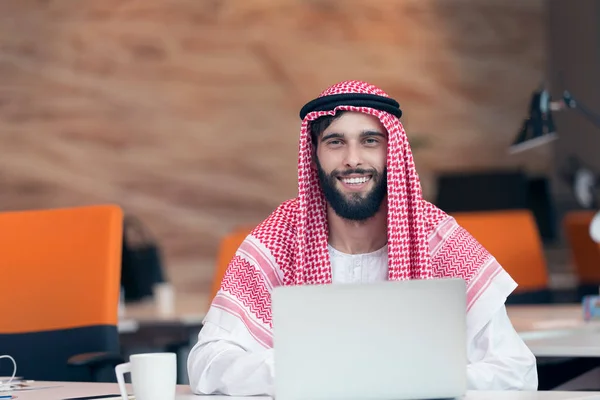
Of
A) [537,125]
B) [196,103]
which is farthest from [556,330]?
[196,103]

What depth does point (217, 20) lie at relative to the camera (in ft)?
26.7

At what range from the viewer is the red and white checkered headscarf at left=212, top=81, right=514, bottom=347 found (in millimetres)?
2477

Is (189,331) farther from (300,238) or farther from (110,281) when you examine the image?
(300,238)

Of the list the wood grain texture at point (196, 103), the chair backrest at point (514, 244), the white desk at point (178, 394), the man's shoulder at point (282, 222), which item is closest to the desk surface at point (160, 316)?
the chair backrest at point (514, 244)

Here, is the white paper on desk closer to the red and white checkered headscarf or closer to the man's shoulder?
the red and white checkered headscarf

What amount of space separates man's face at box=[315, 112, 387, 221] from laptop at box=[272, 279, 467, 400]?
0.81 meters

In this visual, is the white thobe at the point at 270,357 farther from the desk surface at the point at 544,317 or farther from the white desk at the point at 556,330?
the desk surface at the point at 544,317

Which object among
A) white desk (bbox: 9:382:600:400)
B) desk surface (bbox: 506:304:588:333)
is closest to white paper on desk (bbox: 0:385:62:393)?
white desk (bbox: 9:382:600:400)

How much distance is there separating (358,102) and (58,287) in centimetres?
123

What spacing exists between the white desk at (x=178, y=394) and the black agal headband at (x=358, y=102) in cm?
74

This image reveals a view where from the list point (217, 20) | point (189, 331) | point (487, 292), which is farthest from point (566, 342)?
point (217, 20)

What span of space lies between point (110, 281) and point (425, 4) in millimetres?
5612

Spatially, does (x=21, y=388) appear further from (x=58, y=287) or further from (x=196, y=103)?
(x=196, y=103)

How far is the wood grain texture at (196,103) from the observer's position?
26.7 feet
